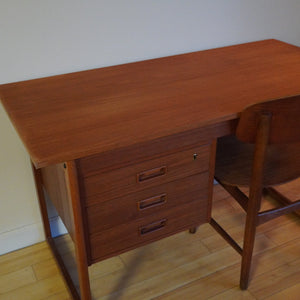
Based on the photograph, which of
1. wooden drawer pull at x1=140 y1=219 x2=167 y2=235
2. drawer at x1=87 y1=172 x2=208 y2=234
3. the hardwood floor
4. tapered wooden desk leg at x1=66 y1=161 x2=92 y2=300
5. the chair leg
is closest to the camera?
tapered wooden desk leg at x1=66 y1=161 x2=92 y2=300

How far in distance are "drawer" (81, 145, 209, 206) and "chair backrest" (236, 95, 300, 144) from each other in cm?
16

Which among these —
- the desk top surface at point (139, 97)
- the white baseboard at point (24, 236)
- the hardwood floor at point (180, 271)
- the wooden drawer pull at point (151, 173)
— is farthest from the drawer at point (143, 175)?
the white baseboard at point (24, 236)

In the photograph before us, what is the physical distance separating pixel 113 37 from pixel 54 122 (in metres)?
0.57

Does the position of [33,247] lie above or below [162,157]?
below

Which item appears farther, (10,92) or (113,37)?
(113,37)

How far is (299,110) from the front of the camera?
1314mm

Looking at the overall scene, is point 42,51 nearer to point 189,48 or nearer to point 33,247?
point 189,48

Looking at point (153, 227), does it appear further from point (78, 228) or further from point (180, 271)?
point (180, 271)

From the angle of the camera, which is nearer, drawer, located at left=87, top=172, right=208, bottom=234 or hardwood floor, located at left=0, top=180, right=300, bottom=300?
drawer, located at left=87, top=172, right=208, bottom=234

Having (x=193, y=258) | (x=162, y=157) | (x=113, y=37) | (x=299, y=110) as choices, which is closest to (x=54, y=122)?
(x=162, y=157)

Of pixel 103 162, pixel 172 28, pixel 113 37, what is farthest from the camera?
pixel 172 28

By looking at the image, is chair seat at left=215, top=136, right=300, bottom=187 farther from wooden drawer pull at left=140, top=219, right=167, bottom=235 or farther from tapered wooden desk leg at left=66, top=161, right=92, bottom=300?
tapered wooden desk leg at left=66, top=161, right=92, bottom=300

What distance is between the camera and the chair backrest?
1284 millimetres

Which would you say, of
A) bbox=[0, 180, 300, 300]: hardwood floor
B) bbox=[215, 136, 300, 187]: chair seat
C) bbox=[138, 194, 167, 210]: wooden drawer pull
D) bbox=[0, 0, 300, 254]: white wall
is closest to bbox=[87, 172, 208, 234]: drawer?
bbox=[138, 194, 167, 210]: wooden drawer pull
